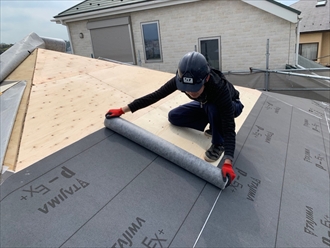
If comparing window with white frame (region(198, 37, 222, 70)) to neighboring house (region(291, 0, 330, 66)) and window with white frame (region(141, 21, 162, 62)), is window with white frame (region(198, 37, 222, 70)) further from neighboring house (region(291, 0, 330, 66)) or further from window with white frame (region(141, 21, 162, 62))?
neighboring house (region(291, 0, 330, 66))

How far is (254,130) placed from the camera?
2.88m

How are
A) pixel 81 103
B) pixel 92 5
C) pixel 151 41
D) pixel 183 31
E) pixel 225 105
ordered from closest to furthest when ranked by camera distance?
1. pixel 225 105
2. pixel 81 103
3. pixel 183 31
4. pixel 151 41
5. pixel 92 5

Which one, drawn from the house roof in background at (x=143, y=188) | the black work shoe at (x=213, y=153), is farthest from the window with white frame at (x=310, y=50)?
the black work shoe at (x=213, y=153)

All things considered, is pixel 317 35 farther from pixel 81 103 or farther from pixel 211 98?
pixel 81 103

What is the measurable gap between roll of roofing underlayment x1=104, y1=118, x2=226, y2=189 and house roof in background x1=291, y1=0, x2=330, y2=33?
61.7ft

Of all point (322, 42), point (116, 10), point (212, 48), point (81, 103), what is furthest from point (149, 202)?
point (322, 42)

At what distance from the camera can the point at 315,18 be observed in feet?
54.8

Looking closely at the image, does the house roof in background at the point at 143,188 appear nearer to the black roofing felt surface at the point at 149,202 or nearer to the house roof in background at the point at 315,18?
the black roofing felt surface at the point at 149,202

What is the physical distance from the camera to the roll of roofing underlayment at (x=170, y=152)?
1.78 meters

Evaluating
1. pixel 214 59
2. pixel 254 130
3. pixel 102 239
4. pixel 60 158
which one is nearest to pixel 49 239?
pixel 102 239

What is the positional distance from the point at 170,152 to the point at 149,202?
52 centimetres

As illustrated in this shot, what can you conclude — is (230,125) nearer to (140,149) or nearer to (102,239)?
(140,149)

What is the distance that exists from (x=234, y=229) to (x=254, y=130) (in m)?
1.66

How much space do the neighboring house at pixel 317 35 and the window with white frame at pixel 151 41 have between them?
13.1m
